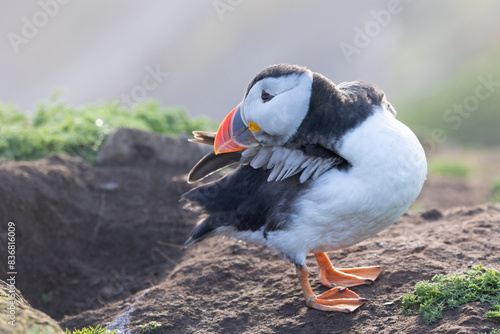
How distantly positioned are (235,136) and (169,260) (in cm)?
220

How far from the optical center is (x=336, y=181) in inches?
168

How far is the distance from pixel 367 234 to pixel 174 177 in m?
3.37

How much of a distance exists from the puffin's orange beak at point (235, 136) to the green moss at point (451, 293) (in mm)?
1652

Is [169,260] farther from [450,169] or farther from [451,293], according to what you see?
[450,169]

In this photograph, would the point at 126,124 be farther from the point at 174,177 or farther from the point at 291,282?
the point at 291,282

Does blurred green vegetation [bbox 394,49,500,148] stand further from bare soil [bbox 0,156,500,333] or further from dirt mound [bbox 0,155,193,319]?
dirt mound [bbox 0,155,193,319]

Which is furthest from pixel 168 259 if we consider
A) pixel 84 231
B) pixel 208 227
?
pixel 208 227

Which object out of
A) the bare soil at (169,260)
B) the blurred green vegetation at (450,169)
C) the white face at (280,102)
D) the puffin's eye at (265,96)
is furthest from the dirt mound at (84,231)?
the blurred green vegetation at (450,169)

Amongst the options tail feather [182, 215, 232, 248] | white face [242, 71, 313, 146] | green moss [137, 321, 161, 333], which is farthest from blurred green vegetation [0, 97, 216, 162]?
white face [242, 71, 313, 146]

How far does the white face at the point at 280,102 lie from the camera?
4.15 meters

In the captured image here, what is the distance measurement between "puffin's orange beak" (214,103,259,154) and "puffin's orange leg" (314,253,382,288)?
1325 millimetres

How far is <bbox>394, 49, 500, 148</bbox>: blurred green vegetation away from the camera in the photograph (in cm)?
1579

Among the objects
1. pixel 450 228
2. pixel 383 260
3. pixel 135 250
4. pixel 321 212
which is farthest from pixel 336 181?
pixel 135 250

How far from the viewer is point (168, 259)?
20.0 ft
